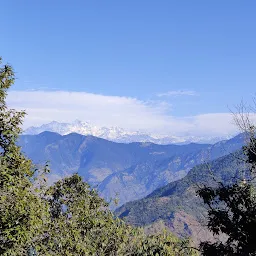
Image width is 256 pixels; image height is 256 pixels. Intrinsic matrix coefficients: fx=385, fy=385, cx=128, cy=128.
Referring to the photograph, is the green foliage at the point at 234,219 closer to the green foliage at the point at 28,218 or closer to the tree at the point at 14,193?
the green foliage at the point at 28,218

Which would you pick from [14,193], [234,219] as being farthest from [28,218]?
[234,219]

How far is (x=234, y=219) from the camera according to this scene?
1980 cm

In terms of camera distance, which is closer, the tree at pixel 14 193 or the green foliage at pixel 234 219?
the tree at pixel 14 193

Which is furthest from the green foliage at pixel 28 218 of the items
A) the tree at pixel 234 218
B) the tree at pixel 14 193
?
the tree at pixel 234 218

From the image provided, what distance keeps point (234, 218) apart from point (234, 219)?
55mm

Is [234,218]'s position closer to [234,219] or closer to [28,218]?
[234,219]

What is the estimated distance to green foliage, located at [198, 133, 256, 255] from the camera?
19141mm

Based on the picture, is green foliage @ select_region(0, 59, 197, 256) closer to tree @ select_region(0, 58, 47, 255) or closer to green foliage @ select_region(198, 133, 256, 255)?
tree @ select_region(0, 58, 47, 255)

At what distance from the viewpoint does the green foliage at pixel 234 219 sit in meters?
19.1

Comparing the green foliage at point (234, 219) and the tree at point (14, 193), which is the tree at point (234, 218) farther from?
the tree at point (14, 193)

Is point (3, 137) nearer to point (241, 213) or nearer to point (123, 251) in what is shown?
point (241, 213)

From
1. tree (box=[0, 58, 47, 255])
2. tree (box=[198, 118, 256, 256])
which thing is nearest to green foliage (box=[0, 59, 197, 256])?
tree (box=[0, 58, 47, 255])

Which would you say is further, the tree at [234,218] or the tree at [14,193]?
the tree at [234,218]

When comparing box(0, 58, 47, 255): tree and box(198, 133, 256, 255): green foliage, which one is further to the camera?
box(198, 133, 256, 255): green foliage
